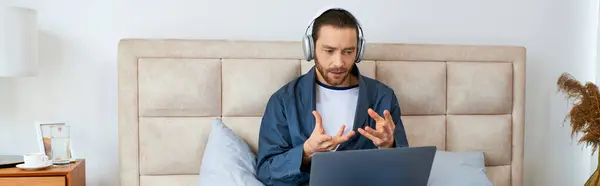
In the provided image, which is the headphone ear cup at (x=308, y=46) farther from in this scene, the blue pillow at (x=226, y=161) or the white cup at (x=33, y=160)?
the white cup at (x=33, y=160)

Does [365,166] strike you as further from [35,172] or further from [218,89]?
[35,172]

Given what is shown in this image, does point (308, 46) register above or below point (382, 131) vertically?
above

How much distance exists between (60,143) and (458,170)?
1460 mm

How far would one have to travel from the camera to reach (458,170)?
224 centimetres

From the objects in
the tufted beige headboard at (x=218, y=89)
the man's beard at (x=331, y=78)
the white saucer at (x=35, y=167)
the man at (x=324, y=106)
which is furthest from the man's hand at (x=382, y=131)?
the white saucer at (x=35, y=167)

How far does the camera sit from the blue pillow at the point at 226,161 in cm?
204

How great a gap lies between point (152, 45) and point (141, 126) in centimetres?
31

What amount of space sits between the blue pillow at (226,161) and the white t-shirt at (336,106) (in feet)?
1.02

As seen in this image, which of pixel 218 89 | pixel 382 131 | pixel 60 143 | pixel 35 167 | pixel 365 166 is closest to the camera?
pixel 365 166

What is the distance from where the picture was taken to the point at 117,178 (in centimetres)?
244

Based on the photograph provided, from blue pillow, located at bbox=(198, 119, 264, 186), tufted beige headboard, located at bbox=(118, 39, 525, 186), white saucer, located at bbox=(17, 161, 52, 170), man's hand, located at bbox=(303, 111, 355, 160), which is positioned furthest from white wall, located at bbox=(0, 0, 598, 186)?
man's hand, located at bbox=(303, 111, 355, 160)

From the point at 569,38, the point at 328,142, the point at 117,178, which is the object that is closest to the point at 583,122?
the point at 569,38

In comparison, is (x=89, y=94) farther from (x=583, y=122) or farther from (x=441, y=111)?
(x=583, y=122)

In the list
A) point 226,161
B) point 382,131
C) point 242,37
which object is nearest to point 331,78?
point 382,131
